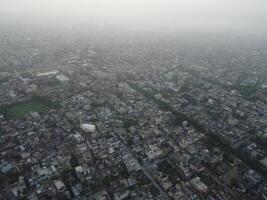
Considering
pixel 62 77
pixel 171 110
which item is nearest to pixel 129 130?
pixel 171 110

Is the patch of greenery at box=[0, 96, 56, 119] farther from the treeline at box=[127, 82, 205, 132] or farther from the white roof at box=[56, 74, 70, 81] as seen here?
the treeline at box=[127, 82, 205, 132]

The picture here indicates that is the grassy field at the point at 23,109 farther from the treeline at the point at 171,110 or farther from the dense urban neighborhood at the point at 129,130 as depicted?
the treeline at the point at 171,110

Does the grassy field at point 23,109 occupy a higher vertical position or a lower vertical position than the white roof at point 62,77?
higher

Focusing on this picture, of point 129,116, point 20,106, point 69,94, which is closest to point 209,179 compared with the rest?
point 129,116

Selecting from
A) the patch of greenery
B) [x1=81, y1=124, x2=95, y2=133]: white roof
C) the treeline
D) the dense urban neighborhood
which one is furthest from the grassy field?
the treeline

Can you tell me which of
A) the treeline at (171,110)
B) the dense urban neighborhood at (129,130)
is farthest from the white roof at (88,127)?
the treeline at (171,110)

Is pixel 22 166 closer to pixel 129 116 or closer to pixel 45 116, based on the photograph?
pixel 45 116

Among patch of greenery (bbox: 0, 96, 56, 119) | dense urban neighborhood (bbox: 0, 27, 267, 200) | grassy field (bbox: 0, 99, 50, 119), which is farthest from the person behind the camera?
patch of greenery (bbox: 0, 96, 56, 119)

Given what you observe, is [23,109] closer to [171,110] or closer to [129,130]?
[129,130]
